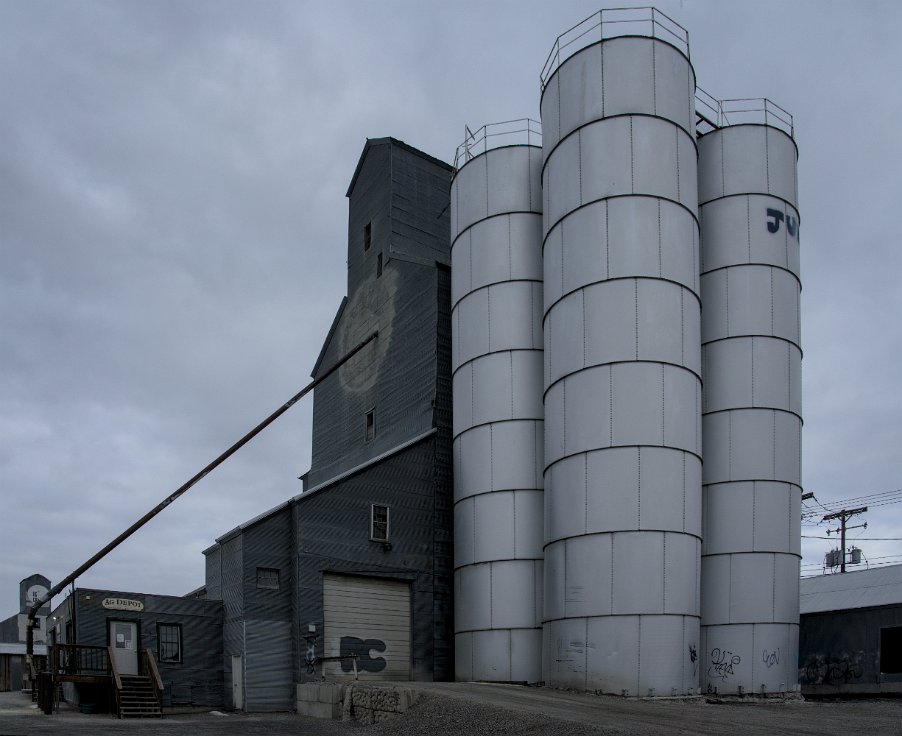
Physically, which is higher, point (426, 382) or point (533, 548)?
point (426, 382)

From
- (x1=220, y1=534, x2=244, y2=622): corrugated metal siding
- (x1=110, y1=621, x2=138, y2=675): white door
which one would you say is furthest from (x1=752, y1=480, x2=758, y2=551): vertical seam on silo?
(x1=110, y1=621, x2=138, y2=675): white door

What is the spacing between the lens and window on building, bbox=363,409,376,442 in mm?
39969

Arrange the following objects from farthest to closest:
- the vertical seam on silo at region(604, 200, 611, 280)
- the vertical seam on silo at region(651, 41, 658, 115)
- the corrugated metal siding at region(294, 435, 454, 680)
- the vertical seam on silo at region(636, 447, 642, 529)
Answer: the corrugated metal siding at region(294, 435, 454, 680) < the vertical seam on silo at region(651, 41, 658, 115) < the vertical seam on silo at region(604, 200, 611, 280) < the vertical seam on silo at region(636, 447, 642, 529)

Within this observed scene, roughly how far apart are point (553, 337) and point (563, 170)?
5568 millimetres

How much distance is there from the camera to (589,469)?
27812 millimetres

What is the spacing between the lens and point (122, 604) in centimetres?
3064

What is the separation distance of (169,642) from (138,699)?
11.1 ft

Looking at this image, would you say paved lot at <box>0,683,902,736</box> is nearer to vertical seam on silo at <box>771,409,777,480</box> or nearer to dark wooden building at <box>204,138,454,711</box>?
dark wooden building at <box>204,138,454,711</box>

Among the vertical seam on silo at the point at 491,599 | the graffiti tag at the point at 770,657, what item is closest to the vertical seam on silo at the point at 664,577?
the graffiti tag at the point at 770,657

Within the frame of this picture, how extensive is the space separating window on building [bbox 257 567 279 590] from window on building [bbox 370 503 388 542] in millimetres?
3637

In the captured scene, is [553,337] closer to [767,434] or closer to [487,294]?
[487,294]

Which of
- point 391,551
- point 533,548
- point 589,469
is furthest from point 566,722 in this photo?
point 391,551

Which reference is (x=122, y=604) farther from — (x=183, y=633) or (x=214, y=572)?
(x=214, y=572)

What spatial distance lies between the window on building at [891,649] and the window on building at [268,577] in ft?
73.0
